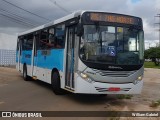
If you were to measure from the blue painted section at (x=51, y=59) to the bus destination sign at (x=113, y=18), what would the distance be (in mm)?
2362

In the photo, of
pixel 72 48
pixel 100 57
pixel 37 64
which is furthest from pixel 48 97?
pixel 37 64

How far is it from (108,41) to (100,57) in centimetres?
65

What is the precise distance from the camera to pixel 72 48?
12.6 metres

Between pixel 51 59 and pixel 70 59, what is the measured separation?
240 centimetres

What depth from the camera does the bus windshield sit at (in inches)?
457

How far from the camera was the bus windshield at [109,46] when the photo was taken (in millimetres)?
11617

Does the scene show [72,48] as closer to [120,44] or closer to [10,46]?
[120,44]

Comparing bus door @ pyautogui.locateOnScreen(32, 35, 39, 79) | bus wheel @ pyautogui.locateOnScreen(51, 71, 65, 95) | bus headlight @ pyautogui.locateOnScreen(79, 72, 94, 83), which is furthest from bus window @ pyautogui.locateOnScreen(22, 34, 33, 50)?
bus headlight @ pyautogui.locateOnScreen(79, 72, 94, 83)

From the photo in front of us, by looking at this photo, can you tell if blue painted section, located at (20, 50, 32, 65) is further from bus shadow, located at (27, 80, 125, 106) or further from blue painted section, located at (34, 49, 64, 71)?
bus shadow, located at (27, 80, 125, 106)

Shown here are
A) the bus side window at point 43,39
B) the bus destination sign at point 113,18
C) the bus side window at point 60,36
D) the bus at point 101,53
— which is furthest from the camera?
the bus side window at point 43,39

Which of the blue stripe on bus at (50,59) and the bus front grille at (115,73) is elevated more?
the blue stripe on bus at (50,59)

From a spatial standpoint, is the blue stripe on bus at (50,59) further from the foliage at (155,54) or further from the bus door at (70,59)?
the foliage at (155,54)

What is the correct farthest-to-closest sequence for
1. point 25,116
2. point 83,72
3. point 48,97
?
point 48,97 → point 83,72 → point 25,116

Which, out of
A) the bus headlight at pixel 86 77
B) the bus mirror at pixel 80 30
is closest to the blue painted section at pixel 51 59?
the bus headlight at pixel 86 77
